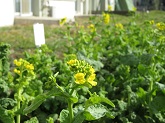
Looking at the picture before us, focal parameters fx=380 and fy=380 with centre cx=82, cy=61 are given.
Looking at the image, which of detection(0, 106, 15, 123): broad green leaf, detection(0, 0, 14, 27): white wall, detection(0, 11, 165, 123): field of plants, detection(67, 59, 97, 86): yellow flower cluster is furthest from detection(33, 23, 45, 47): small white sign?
detection(0, 0, 14, 27): white wall

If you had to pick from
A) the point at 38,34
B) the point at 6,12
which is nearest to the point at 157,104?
the point at 38,34

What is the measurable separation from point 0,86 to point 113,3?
1697 centimetres

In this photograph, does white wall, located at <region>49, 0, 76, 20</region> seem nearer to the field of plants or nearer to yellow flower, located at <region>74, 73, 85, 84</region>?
the field of plants

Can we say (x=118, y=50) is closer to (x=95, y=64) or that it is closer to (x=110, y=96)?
(x=95, y=64)

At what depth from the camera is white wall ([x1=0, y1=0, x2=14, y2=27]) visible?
8.89m

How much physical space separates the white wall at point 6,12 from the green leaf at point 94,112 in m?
7.29

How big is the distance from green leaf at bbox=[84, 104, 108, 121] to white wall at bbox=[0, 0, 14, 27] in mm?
7295

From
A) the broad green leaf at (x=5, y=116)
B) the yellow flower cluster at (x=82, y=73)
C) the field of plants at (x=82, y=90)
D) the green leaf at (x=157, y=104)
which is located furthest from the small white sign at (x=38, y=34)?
the yellow flower cluster at (x=82, y=73)

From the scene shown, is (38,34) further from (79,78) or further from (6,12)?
(6,12)

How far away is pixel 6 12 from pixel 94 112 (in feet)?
25.3

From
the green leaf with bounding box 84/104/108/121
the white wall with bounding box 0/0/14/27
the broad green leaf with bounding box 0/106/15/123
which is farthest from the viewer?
the white wall with bounding box 0/0/14/27

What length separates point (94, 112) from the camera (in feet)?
5.82

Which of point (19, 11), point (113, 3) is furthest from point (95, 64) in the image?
point (113, 3)

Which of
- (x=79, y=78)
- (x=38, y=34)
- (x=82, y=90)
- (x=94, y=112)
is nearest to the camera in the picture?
(x=79, y=78)
